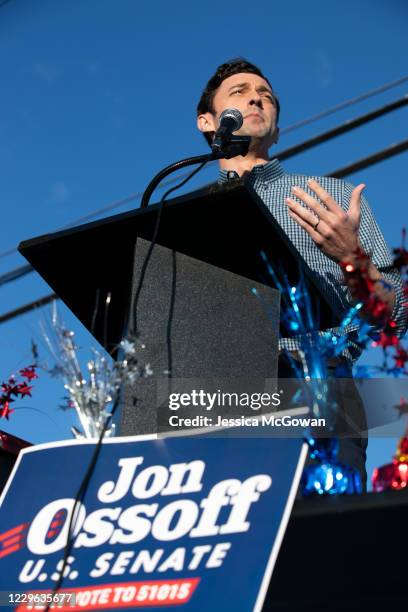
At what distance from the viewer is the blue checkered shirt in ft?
7.10

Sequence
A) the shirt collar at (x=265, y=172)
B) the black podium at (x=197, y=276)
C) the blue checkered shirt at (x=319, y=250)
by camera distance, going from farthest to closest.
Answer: the shirt collar at (x=265, y=172), the blue checkered shirt at (x=319, y=250), the black podium at (x=197, y=276)

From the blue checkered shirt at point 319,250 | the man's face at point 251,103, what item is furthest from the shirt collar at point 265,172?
the man's face at point 251,103

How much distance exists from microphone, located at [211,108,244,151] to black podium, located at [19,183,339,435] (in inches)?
18.7

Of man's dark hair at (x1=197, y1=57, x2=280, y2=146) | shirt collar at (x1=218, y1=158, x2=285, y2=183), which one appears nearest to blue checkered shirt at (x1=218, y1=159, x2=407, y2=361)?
shirt collar at (x1=218, y1=158, x2=285, y2=183)

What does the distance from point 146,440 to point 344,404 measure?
471mm

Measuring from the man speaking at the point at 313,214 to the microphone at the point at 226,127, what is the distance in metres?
0.11

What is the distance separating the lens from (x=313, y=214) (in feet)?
7.07

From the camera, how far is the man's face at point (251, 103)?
294cm

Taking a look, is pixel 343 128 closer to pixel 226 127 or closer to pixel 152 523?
pixel 226 127

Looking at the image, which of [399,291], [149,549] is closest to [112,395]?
[149,549]

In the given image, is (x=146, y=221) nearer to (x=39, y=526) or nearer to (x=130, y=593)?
(x=39, y=526)

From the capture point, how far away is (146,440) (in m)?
1.51

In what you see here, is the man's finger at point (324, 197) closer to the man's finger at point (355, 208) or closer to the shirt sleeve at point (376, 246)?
the man's finger at point (355, 208)

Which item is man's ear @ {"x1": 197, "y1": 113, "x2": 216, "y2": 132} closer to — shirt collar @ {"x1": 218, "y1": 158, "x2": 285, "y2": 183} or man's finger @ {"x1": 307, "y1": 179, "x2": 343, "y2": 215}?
shirt collar @ {"x1": 218, "y1": 158, "x2": 285, "y2": 183}
